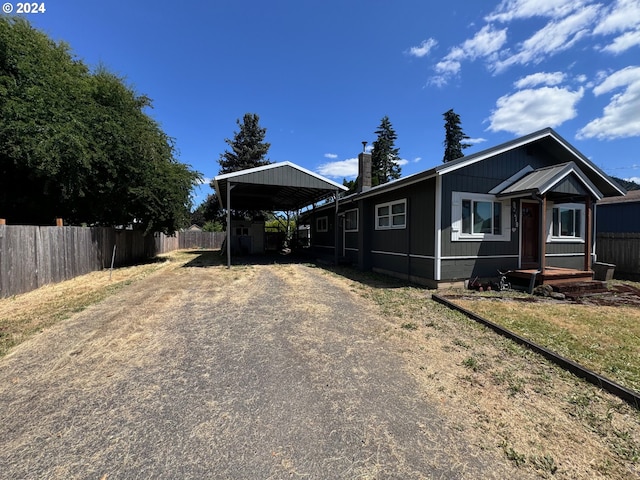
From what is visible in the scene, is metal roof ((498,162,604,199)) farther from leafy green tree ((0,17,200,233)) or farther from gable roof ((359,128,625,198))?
→ leafy green tree ((0,17,200,233))

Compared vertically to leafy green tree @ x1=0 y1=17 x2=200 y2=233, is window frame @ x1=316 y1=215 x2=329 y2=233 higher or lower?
lower

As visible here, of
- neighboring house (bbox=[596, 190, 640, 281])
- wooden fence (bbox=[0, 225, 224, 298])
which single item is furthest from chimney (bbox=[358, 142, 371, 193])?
wooden fence (bbox=[0, 225, 224, 298])

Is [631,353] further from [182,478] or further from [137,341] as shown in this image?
[137,341]

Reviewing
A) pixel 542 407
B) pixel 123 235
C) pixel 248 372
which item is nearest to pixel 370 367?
pixel 248 372

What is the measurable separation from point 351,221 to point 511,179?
6.34 metres

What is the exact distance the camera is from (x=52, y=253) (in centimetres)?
873

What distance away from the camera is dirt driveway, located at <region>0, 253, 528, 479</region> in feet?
6.88

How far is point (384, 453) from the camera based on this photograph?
7.26ft

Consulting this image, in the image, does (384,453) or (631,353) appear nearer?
(384,453)

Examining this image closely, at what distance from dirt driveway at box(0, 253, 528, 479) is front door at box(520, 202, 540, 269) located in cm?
659

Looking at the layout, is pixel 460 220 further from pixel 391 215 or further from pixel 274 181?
pixel 274 181

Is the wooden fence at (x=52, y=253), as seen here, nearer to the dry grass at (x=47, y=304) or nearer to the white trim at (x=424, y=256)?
the dry grass at (x=47, y=304)

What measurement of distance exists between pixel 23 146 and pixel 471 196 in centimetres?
1397

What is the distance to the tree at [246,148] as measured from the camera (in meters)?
36.0
